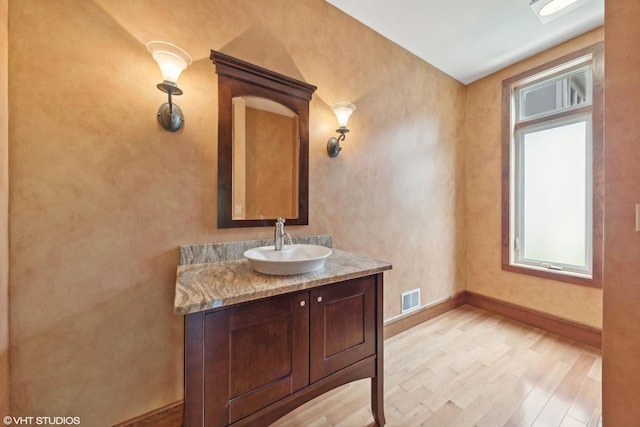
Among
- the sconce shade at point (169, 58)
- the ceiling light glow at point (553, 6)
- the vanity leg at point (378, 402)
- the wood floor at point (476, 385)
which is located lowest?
the wood floor at point (476, 385)

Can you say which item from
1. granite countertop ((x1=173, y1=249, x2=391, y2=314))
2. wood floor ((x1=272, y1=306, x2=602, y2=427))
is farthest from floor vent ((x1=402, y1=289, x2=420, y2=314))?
granite countertop ((x1=173, y1=249, x2=391, y2=314))

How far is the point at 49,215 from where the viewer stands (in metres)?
1.05

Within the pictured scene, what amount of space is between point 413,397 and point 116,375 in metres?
1.73

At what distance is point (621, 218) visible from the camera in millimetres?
1112

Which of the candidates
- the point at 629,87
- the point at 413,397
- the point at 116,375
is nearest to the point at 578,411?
the point at 413,397

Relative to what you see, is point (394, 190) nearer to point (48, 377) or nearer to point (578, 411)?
point (578, 411)

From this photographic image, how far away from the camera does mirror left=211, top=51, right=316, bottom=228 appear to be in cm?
143

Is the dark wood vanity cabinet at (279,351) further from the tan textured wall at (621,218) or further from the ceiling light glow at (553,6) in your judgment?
the ceiling light glow at (553,6)

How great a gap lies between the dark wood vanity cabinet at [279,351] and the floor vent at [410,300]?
1.11 metres

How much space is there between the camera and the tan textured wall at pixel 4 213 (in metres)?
0.93

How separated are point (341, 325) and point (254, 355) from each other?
449 mm

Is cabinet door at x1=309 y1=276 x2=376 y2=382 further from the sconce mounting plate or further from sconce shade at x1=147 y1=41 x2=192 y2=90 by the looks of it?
sconce shade at x1=147 y1=41 x2=192 y2=90

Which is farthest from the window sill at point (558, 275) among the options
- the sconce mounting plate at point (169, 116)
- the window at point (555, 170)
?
the sconce mounting plate at point (169, 116)

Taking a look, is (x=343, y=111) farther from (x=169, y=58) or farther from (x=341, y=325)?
(x=341, y=325)
